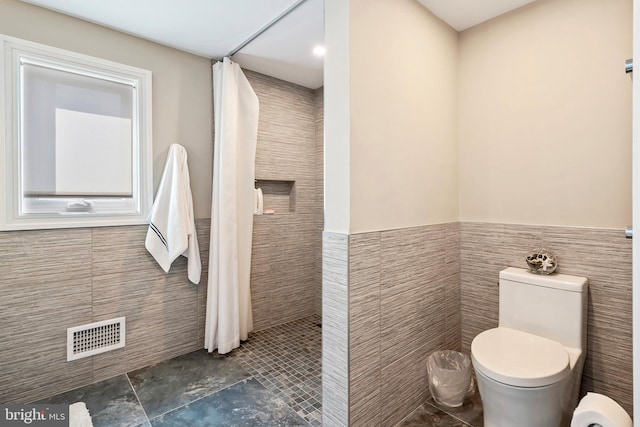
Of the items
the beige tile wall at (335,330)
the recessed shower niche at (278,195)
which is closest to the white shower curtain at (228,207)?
the recessed shower niche at (278,195)

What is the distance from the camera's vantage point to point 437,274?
6.48ft

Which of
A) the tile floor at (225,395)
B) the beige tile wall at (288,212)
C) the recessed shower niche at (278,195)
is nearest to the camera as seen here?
the tile floor at (225,395)

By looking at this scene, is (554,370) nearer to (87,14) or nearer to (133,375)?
(133,375)

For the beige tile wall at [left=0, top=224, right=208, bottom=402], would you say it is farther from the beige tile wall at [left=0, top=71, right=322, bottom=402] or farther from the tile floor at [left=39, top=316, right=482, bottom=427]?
the tile floor at [left=39, top=316, right=482, bottom=427]

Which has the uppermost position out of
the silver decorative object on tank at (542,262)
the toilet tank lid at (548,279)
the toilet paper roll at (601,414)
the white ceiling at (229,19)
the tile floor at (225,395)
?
the white ceiling at (229,19)

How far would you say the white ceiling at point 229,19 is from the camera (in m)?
1.79

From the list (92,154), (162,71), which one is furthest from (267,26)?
(92,154)

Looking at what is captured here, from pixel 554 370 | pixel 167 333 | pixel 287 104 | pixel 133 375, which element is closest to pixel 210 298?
pixel 167 333

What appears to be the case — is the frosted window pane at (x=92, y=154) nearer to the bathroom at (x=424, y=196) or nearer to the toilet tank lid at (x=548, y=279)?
the bathroom at (x=424, y=196)

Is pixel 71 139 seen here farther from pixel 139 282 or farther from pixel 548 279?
pixel 548 279

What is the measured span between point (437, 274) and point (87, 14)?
2.69 meters

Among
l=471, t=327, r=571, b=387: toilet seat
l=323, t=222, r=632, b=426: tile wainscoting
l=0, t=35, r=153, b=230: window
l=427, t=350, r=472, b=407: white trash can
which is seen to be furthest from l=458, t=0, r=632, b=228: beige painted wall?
l=0, t=35, r=153, b=230: window

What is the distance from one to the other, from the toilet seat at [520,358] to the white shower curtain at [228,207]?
67.0 inches

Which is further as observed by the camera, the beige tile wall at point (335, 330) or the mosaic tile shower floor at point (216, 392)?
the mosaic tile shower floor at point (216, 392)
